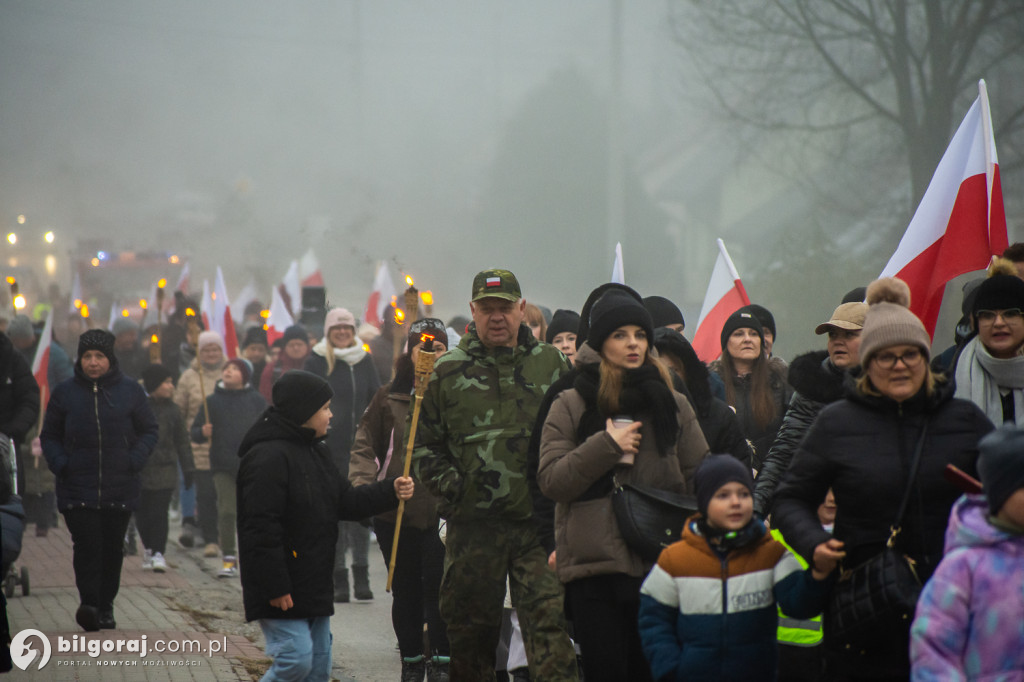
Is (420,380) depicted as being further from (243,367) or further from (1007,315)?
(243,367)

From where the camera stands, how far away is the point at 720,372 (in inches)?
292

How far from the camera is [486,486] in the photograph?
5629 mm

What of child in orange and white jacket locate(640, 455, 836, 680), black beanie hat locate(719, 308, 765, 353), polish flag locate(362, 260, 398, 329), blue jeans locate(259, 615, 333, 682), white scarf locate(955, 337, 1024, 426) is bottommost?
blue jeans locate(259, 615, 333, 682)

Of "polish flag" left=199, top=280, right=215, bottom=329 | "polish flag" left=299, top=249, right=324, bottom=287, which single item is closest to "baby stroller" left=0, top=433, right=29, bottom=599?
"polish flag" left=199, top=280, right=215, bottom=329

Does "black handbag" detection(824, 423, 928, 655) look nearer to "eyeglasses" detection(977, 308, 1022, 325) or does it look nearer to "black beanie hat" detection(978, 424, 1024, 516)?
"black beanie hat" detection(978, 424, 1024, 516)

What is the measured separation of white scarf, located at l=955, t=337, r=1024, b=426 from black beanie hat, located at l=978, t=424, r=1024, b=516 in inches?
54.9

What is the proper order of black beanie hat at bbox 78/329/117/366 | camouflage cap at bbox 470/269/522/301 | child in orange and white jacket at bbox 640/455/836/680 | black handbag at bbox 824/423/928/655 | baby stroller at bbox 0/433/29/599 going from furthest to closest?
black beanie hat at bbox 78/329/117/366
camouflage cap at bbox 470/269/522/301
baby stroller at bbox 0/433/29/599
child in orange and white jacket at bbox 640/455/836/680
black handbag at bbox 824/423/928/655

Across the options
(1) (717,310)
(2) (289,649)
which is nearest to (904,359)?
(2) (289,649)

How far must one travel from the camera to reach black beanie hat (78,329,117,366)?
9041 millimetres

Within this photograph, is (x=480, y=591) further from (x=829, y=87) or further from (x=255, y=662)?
(x=829, y=87)

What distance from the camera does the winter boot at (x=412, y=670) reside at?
22.2 ft

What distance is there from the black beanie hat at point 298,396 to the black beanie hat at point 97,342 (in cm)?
395

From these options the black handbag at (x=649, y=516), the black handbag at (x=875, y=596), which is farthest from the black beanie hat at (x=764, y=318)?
the black handbag at (x=875, y=596)

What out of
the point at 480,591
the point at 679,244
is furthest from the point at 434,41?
the point at 480,591
